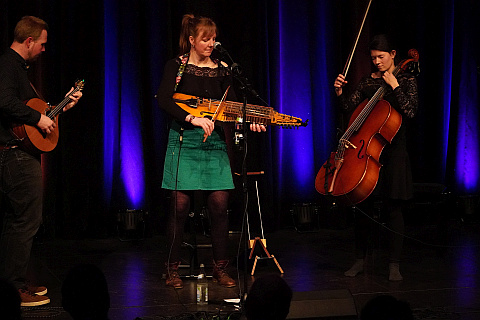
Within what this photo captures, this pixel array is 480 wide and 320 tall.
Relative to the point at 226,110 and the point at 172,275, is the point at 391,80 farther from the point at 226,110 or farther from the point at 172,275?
the point at 172,275

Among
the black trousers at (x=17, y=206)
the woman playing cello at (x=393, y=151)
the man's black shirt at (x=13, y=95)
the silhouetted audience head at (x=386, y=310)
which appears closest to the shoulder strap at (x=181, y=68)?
the man's black shirt at (x=13, y=95)

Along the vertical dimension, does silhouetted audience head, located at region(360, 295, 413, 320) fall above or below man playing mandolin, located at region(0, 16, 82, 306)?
below

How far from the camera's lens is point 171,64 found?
14.7 feet

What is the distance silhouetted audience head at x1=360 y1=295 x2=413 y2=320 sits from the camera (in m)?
1.75

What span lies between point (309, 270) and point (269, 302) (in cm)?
329

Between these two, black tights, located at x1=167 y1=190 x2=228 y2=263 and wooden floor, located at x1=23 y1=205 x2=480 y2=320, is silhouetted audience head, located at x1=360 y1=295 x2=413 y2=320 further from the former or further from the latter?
black tights, located at x1=167 y1=190 x2=228 y2=263

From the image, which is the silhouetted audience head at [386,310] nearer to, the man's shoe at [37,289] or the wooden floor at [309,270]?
the wooden floor at [309,270]

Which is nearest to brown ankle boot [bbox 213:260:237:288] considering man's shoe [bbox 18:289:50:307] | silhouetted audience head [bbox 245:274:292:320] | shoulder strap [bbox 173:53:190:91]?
man's shoe [bbox 18:289:50:307]

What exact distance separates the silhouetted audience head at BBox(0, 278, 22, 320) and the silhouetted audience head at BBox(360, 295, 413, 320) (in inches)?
41.7

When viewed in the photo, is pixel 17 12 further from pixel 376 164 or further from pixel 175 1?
pixel 376 164

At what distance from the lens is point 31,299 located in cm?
417

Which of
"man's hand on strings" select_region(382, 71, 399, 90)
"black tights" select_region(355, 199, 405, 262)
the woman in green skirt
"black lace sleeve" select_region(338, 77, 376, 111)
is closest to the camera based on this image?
the woman in green skirt

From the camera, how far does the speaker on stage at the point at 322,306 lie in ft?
10.8

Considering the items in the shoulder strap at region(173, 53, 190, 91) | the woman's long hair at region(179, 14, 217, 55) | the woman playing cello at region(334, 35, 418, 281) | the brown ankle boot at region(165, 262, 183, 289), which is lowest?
the brown ankle boot at region(165, 262, 183, 289)
